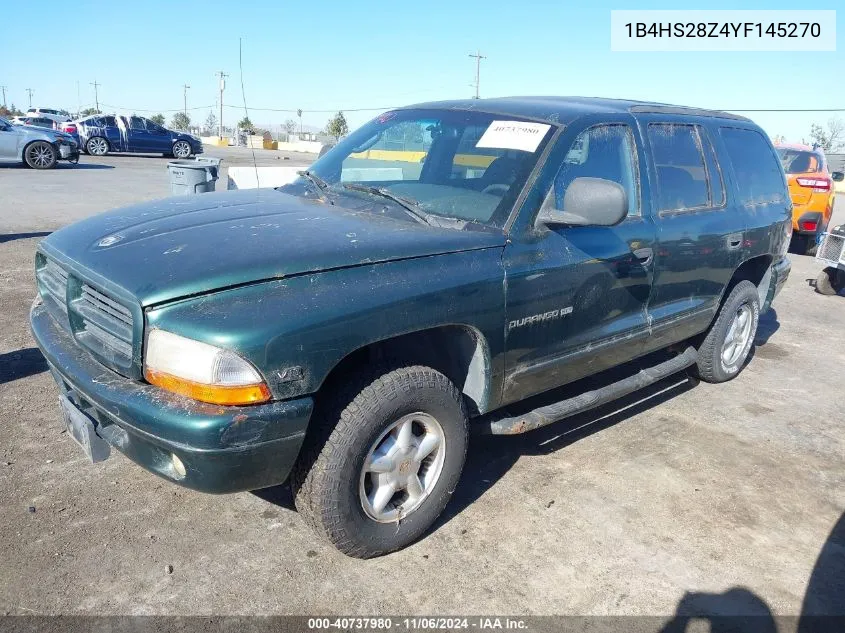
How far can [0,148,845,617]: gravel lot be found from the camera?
8.82ft

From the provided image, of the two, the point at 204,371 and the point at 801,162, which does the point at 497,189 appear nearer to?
the point at 204,371

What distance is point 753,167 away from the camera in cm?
493

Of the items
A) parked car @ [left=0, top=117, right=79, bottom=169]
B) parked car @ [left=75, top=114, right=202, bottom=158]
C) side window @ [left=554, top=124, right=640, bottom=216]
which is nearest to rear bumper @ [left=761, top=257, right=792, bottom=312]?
side window @ [left=554, top=124, right=640, bottom=216]

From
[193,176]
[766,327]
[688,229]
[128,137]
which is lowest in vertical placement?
[766,327]

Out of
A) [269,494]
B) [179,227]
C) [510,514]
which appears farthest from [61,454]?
[510,514]

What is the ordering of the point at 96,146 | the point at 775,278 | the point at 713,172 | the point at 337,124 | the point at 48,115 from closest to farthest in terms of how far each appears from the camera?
the point at 713,172, the point at 775,278, the point at 96,146, the point at 48,115, the point at 337,124

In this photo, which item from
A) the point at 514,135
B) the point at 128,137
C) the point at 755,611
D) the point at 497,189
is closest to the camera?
the point at 755,611

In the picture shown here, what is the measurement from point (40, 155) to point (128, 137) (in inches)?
307

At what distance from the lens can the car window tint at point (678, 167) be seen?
3988mm

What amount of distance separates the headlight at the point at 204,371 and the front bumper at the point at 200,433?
38 mm

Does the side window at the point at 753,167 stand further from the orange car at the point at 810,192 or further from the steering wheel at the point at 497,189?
the orange car at the point at 810,192

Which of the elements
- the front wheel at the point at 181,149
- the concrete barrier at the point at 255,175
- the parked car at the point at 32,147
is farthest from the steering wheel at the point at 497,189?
the front wheel at the point at 181,149

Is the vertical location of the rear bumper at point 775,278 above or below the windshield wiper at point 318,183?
below

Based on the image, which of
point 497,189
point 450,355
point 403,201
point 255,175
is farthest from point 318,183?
point 255,175
